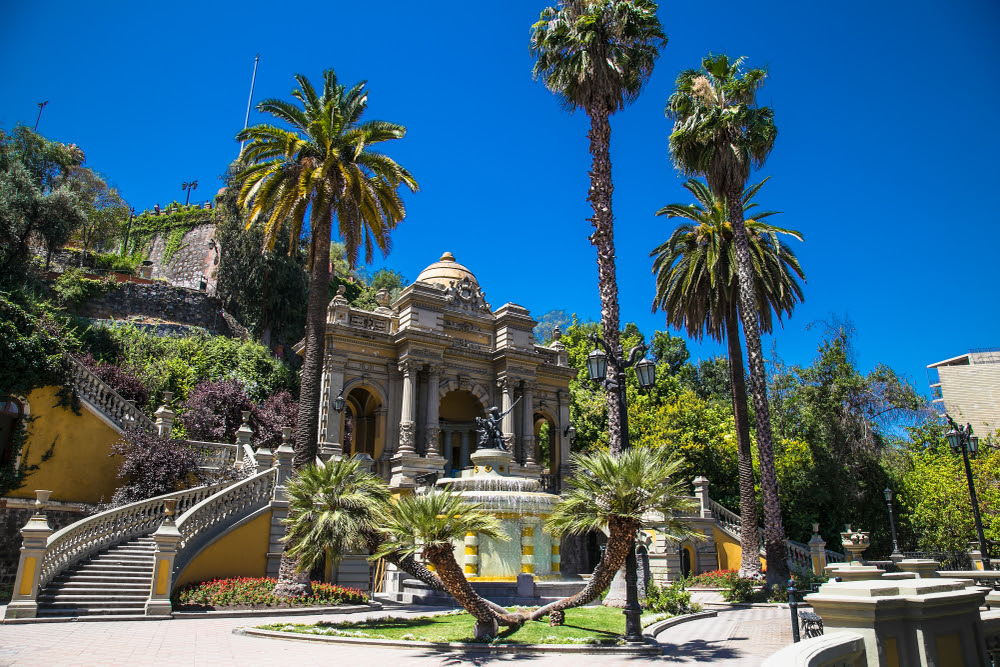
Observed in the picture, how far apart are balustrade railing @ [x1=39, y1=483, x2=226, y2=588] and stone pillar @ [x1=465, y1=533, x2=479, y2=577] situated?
324 inches

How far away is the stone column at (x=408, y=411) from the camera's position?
27891 mm

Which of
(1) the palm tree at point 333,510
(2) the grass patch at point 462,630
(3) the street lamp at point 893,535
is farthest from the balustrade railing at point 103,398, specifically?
(3) the street lamp at point 893,535

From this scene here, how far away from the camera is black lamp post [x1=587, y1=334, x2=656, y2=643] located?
1152 centimetres

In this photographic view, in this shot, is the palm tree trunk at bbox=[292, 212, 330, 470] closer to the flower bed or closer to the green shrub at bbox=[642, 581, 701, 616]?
the flower bed

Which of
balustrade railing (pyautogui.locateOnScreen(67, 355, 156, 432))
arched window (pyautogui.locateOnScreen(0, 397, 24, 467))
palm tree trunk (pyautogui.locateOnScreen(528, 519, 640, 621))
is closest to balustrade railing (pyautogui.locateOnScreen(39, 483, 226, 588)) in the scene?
balustrade railing (pyautogui.locateOnScreen(67, 355, 156, 432))

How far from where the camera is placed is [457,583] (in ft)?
37.0

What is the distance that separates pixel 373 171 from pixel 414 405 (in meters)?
11.2

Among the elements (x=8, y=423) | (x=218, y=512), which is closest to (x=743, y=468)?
(x=218, y=512)

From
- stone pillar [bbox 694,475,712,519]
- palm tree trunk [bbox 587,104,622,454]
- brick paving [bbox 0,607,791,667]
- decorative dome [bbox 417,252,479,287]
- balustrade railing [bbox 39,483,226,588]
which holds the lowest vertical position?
brick paving [bbox 0,607,791,667]

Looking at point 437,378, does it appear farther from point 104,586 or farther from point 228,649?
point 228,649

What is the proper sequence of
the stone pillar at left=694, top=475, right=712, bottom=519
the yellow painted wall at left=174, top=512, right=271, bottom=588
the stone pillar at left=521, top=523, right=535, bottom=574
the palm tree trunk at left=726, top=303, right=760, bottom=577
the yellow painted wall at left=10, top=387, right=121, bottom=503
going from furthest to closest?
1. the stone pillar at left=694, top=475, right=712, bottom=519
2. the palm tree trunk at left=726, top=303, right=760, bottom=577
3. the yellow painted wall at left=10, top=387, right=121, bottom=503
4. the stone pillar at left=521, top=523, right=535, bottom=574
5. the yellow painted wall at left=174, top=512, right=271, bottom=588

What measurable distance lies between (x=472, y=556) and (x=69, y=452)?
47.2 feet

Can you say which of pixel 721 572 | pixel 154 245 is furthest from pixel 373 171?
pixel 154 245

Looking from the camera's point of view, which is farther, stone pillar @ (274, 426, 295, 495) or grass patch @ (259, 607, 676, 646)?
stone pillar @ (274, 426, 295, 495)
